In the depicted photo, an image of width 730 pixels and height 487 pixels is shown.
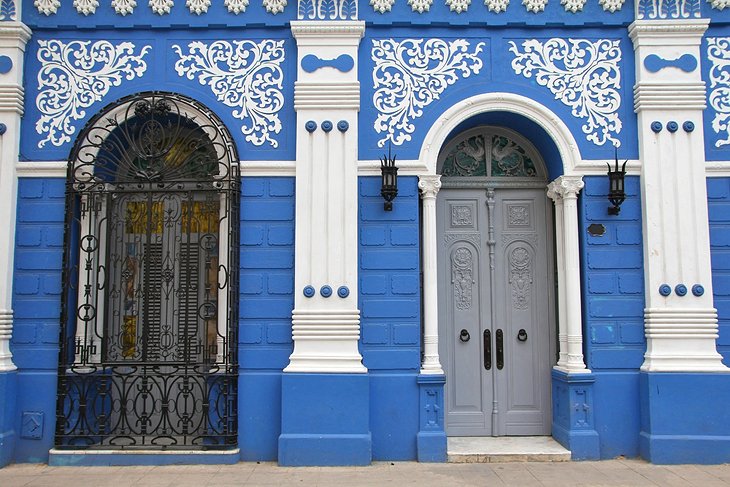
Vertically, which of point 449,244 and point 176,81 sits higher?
point 176,81

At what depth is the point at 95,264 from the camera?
21.6 feet

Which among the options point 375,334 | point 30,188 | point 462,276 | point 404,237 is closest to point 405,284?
point 404,237

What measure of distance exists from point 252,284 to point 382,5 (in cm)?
331

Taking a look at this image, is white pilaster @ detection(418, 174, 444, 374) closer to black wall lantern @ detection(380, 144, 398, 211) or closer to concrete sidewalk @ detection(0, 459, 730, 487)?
black wall lantern @ detection(380, 144, 398, 211)

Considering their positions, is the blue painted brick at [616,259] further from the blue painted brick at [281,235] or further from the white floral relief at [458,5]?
the blue painted brick at [281,235]

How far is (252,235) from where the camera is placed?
6.49 meters

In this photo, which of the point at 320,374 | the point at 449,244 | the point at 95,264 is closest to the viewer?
the point at 320,374

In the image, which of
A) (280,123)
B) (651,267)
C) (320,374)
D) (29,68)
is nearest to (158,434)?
(320,374)

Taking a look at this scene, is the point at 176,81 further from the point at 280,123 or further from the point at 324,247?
the point at 324,247

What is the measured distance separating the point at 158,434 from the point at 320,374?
187cm

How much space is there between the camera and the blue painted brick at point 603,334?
254 inches

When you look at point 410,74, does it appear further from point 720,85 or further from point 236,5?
point 720,85

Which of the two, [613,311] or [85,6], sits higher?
[85,6]

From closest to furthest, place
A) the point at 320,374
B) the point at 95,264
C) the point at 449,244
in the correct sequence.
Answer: the point at 320,374
the point at 95,264
the point at 449,244
